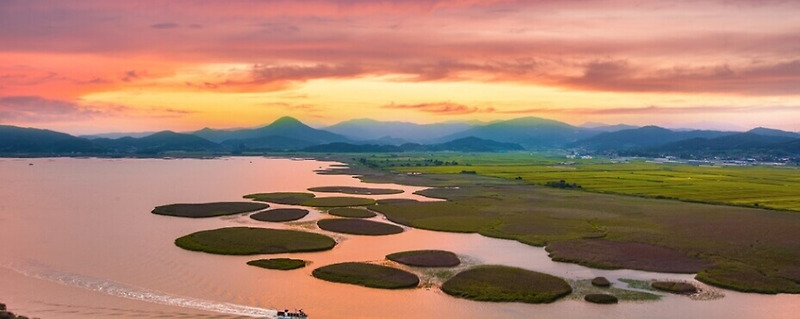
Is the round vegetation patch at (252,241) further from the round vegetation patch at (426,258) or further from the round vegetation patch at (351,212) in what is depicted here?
the round vegetation patch at (351,212)

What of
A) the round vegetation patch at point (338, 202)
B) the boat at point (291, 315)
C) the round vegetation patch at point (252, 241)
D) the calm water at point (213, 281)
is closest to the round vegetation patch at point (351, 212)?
the round vegetation patch at point (338, 202)

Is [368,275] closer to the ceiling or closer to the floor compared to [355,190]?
closer to the floor

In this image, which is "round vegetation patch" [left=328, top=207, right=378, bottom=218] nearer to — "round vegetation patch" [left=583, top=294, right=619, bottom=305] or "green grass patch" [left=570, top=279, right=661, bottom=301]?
"green grass patch" [left=570, top=279, right=661, bottom=301]

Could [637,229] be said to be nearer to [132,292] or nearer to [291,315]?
[291,315]

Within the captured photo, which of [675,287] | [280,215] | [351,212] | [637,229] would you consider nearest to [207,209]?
[280,215]

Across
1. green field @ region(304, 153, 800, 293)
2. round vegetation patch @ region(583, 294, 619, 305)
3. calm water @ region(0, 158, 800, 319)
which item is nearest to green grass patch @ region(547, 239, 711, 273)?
green field @ region(304, 153, 800, 293)

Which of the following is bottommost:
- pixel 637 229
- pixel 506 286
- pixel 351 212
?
pixel 506 286
